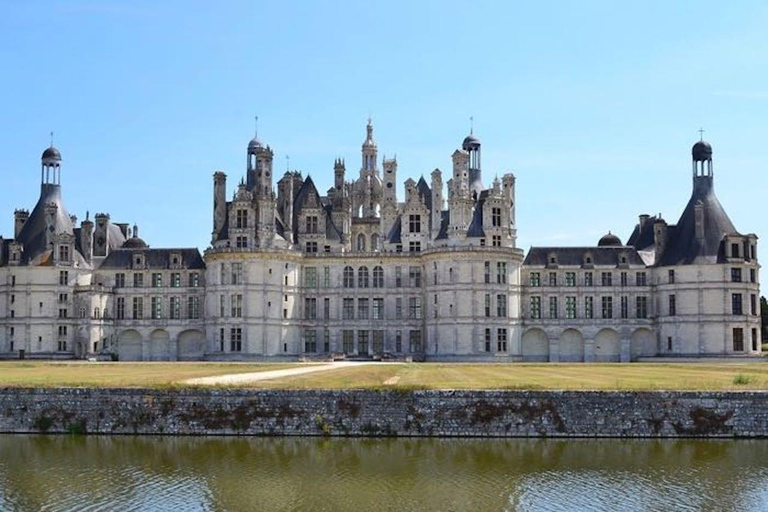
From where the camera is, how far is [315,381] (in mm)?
41844

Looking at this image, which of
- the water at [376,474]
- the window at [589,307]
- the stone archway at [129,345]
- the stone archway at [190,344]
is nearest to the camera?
the water at [376,474]

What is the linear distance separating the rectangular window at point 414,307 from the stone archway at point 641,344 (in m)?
16.3

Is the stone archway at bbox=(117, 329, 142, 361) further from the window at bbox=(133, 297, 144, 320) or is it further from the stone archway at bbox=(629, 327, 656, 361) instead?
the stone archway at bbox=(629, 327, 656, 361)

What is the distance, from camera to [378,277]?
79.1m

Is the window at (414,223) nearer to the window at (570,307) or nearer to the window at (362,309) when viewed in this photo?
the window at (362,309)

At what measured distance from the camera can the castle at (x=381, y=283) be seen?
7456cm

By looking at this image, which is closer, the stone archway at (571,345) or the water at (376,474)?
the water at (376,474)

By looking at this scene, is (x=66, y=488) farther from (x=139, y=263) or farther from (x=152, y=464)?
(x=139, y=263)

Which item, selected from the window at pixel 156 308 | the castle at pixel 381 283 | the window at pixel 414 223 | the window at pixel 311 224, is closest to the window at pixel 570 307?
the castle at pixel 381 283

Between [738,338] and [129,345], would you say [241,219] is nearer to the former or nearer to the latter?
[129,345]

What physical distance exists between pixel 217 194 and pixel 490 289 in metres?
23.0

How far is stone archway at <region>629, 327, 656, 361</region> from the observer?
7806 centimetres

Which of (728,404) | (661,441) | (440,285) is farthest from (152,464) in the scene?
(440,285)

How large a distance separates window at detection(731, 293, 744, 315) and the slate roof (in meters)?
40.1
